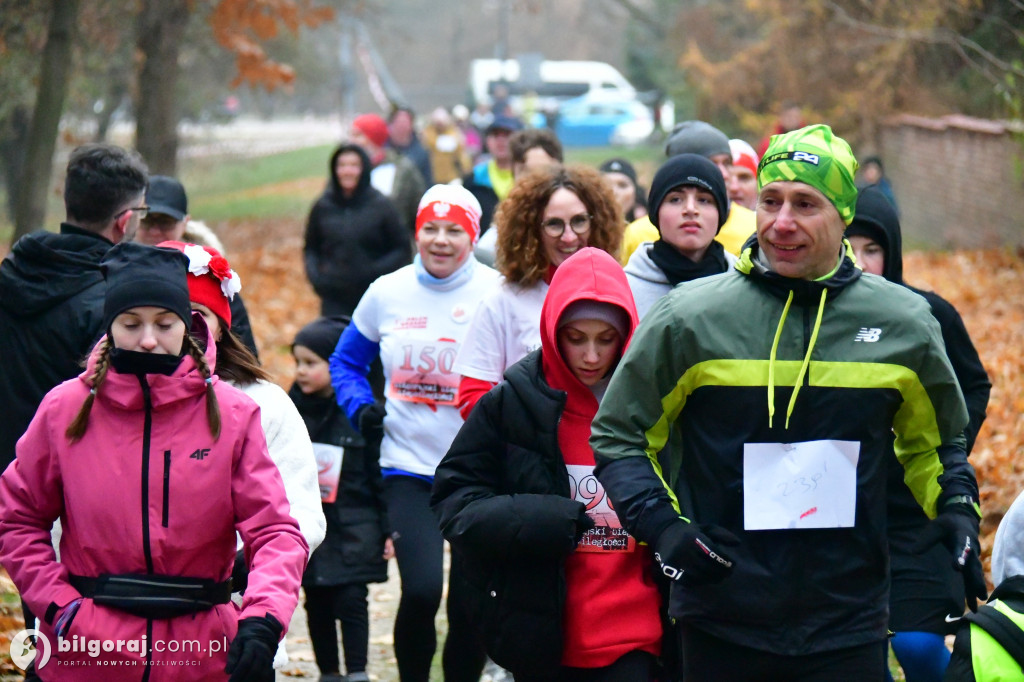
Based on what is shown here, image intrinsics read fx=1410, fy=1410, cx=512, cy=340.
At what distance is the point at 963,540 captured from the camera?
3.67m

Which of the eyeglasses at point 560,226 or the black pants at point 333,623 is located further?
the black pants at point 333,623

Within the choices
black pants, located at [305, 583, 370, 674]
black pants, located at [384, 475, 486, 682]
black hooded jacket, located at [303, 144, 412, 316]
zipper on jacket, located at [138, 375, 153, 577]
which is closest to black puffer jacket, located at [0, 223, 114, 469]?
zipper on jacket, located at [138, 375, 153, 577]

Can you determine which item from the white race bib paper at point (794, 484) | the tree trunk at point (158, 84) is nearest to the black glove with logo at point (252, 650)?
the white race bib paper at point (794, 484)

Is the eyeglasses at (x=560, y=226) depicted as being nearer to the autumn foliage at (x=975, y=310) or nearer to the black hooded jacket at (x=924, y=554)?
the black hooded jacket at (x=924, y=554)

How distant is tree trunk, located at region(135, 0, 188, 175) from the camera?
1638cm

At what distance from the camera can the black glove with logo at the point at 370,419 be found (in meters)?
6.25

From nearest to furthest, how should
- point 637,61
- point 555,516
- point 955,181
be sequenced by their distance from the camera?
point 555,516
point 955,181
point 637,61

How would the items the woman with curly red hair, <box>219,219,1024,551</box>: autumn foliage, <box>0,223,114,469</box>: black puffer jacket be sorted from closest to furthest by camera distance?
<box>0,223,114,469</box>: black puffer jacket → the woman with curly red hair → <box>219,219,1024,551</box>: autumn foliage

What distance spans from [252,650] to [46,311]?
2216 mm

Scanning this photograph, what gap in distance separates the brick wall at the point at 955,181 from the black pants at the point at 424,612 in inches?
517

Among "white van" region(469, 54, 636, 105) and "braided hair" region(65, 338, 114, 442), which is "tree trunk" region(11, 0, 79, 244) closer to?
"braided hair" region(65, 338, 114, 442)

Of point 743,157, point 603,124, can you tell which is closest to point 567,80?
point 603,124

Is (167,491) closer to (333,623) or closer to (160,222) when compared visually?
(333,623)

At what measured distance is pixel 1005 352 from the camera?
12.4 m
